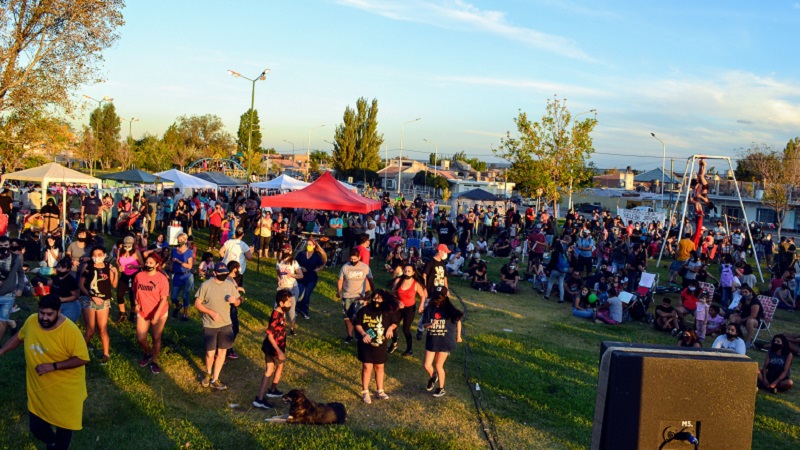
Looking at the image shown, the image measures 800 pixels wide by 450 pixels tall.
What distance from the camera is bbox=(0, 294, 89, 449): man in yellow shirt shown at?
4.84m

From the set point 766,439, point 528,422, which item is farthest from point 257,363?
point 766,439

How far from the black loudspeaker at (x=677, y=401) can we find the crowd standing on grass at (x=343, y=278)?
422 centimetres

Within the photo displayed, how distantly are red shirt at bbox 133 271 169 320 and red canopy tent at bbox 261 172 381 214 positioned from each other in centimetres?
723

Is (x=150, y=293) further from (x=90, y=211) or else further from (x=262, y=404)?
(x=90, y=211)

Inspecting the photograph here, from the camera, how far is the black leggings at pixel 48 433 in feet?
16.2

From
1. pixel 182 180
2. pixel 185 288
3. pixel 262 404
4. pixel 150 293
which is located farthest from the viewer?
pixel 182 180

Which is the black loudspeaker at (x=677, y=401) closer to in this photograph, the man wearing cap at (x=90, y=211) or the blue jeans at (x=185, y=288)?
the blue jeans at (x=185, y=288)

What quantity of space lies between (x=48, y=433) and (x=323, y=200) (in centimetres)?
1003

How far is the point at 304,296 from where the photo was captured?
A: 417 inches

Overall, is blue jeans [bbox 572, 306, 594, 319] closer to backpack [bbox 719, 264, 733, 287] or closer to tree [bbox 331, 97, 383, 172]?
backpack [bbox 719, 264, 733, 287]

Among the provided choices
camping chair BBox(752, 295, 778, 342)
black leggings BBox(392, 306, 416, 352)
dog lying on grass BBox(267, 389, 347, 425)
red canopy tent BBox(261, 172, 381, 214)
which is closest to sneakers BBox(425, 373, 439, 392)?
black leggings BBox(392, 306, 416, 352)

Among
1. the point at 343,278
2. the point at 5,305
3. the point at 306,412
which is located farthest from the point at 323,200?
the point at 306,412

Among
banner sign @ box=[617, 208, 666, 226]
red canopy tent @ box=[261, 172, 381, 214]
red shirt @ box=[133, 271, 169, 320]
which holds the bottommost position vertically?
red shirt @ box=[133, 271, 169, 320]

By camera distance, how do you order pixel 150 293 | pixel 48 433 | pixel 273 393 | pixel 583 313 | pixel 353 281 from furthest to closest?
pixel 583 313
pixel 353 281
pixel 150 293
pixel 273 393
pixel 48 433
